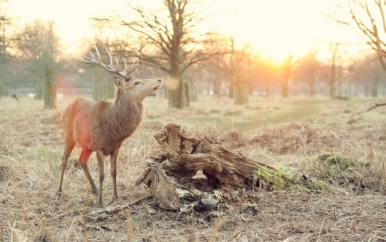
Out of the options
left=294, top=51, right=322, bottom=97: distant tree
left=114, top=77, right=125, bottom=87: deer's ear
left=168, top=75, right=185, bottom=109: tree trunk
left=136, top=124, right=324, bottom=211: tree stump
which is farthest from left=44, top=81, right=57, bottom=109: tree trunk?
left=294, top=51, right=322, bottom=97: distant tree

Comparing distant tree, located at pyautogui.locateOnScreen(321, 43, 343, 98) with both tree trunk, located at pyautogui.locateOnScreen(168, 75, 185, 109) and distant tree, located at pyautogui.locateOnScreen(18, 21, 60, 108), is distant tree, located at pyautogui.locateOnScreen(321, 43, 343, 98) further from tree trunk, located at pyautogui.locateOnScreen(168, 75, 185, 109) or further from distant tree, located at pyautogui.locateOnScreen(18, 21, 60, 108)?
distant tree, located at pyautogui.locateOnScreen(18, 21, 60, 108)

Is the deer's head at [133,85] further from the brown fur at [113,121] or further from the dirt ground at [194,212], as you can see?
the dirt ground at [194,212]

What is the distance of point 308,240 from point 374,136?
7390 mm

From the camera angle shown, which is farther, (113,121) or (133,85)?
(133,85)

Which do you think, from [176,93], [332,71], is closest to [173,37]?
[176,93]

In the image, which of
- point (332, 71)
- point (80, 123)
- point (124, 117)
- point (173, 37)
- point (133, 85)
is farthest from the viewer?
point (332, 71)

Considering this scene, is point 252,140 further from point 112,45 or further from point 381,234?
point 112,45

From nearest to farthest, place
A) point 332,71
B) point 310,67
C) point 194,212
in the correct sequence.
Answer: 1. point 194,212
2. point 332,71
3. point 310,67

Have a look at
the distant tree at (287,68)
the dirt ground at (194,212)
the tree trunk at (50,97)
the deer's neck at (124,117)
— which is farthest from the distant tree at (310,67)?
the deer's neck at (124,117)

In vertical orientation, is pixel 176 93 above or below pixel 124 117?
above

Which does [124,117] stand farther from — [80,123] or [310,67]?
[310,67]

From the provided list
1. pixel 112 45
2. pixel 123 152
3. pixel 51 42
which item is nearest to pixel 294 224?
pixel 123 152

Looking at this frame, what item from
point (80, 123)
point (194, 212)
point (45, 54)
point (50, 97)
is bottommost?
point (194, 212)

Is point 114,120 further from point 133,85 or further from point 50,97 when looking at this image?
point 50,97
